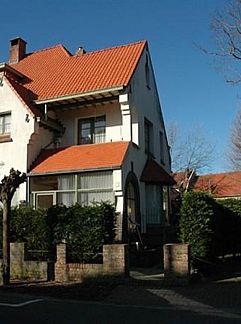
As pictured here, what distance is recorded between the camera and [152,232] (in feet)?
70.9

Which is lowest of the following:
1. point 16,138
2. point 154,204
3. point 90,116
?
point 154,204

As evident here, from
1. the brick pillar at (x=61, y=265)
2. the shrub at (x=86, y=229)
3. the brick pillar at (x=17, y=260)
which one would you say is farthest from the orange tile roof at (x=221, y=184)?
the brick pillar at (x=61, y=265)

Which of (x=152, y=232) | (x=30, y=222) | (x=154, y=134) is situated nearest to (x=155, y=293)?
(x=30, y=222)

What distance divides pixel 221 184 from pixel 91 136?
3528 centimetres

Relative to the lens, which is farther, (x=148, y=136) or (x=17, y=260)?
(x=148, y=136)

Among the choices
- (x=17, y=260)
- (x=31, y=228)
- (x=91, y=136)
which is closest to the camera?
(x=17, y=260)

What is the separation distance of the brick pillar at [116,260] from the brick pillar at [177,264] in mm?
1282

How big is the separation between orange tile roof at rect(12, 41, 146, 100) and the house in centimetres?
7

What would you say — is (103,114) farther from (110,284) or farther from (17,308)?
(17,308)

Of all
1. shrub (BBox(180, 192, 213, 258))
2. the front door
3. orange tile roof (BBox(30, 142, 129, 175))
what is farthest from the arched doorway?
shrub (BBox(180, 192, 213, 258))

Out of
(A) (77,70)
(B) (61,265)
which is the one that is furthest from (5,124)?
(B) (61,265)

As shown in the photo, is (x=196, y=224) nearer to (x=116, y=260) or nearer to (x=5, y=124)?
(x=116, y=260)

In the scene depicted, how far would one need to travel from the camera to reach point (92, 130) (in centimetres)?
2317

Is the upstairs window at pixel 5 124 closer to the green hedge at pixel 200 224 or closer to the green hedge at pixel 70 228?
the green hedge at pixel 70 228
